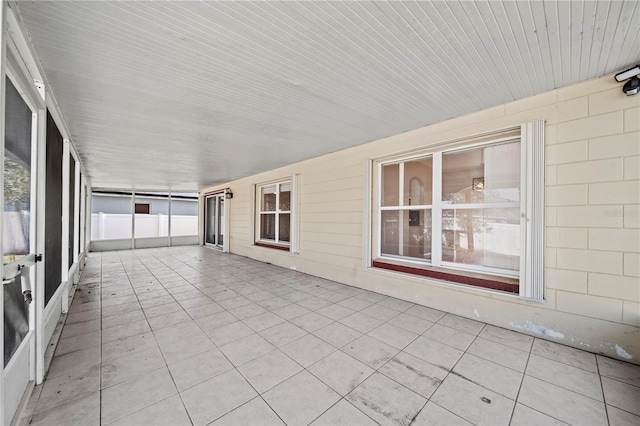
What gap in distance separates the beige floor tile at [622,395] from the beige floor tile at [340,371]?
1.64 m

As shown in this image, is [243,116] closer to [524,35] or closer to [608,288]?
[524,35]

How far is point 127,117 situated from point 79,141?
5.95ft

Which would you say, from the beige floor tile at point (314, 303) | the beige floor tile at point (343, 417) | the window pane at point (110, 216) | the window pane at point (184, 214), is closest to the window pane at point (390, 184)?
the beige floor tile at point (314, 303)

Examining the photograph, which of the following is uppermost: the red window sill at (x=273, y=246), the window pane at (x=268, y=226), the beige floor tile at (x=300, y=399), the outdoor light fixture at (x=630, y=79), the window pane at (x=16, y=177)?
the outdoor light fixture at (x=630, y=79)

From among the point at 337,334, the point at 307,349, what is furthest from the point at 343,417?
the point at 337,334

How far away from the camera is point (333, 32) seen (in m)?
1.75

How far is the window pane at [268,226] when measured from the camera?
275 inches

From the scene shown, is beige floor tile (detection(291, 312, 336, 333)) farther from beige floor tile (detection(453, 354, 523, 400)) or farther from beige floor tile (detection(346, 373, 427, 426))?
beige floor tile (detection(453, 354, 523, 400))

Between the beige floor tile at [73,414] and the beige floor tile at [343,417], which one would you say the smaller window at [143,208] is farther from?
the beige floor tile at [343,417]

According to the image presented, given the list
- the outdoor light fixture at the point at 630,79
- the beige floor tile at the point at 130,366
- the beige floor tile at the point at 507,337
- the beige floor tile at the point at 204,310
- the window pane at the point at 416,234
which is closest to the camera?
the beige floor tile at the point at 130,366

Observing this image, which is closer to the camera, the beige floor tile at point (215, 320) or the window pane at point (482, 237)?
the beige floor tile at point (215, 320)

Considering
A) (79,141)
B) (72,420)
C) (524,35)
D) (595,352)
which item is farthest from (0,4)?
(595,352)

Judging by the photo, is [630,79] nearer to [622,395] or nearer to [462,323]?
[622,395]

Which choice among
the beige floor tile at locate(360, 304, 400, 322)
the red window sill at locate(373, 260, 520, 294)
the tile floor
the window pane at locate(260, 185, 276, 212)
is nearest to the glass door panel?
the window pane at locate(260, 185, 276, 212)
